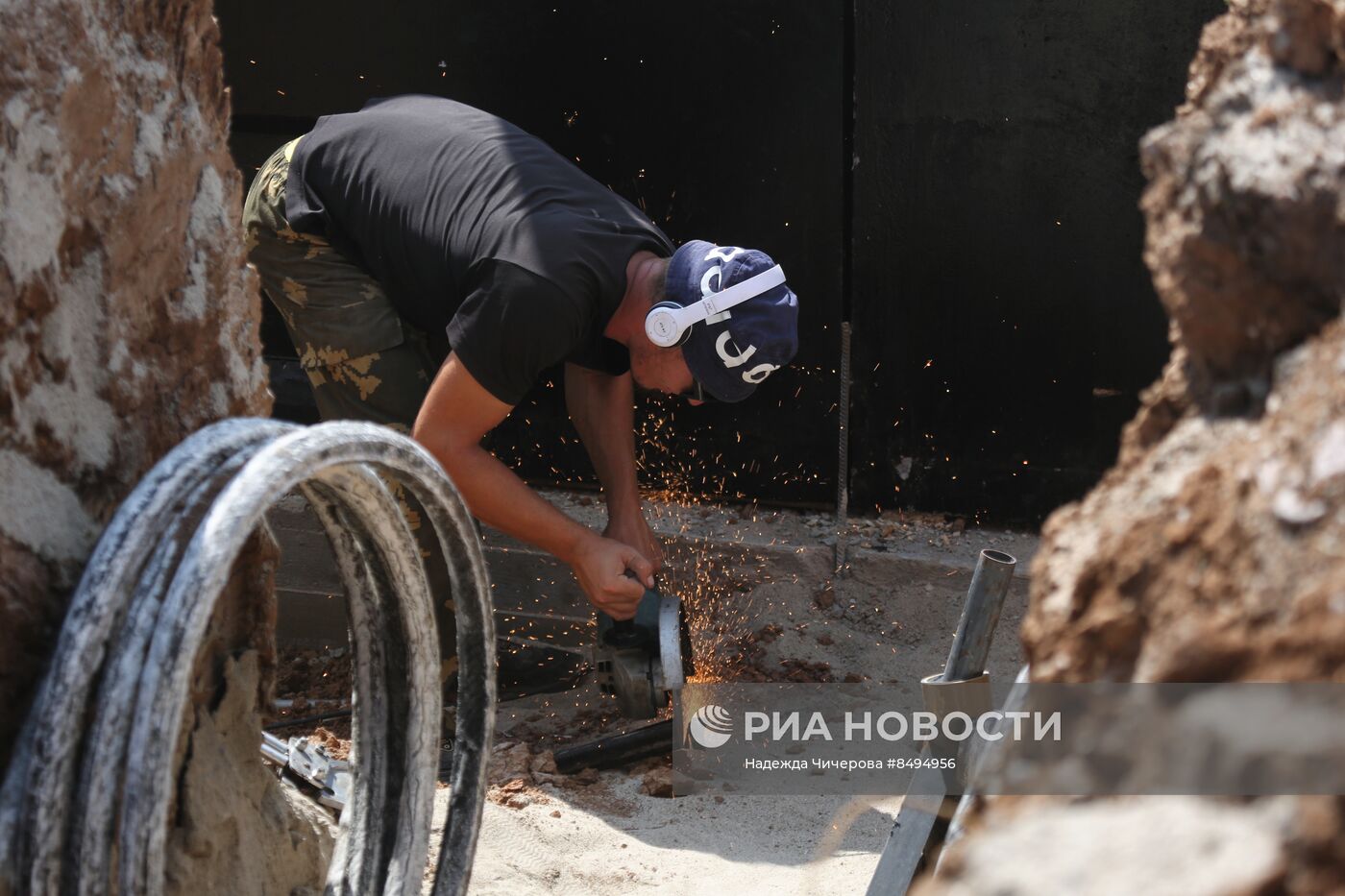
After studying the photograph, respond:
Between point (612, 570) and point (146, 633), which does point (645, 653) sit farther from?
point (146, 633)

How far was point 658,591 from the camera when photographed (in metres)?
3.24

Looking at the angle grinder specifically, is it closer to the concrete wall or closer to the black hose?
the black hose

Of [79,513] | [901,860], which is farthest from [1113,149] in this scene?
[79,513]

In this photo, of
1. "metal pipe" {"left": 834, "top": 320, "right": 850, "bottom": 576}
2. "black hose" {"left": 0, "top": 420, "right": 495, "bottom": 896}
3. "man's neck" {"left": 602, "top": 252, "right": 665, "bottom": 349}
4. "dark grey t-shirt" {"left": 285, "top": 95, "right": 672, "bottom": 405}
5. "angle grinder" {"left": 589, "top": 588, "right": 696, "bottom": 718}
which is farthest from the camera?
"metal pipe" {"left": 834, "top": 320, "right": 850, "bottom": 576}

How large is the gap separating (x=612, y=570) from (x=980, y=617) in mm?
1102

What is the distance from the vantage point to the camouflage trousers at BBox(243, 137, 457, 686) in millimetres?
3283

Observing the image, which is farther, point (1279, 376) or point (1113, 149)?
point (1113, 149)

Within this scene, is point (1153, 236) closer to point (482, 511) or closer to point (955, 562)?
point (482, 511)

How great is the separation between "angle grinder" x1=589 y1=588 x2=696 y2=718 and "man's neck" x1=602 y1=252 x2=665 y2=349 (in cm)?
66

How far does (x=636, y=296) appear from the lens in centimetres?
298

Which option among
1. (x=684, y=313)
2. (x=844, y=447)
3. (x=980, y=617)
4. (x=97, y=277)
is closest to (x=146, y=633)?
(x=97, y=277)

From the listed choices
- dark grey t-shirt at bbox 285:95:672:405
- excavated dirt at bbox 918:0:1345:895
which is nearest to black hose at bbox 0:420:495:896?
dark grey t-shirt at bbox 285:95:672:405

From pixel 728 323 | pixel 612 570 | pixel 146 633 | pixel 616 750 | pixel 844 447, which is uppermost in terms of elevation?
pixel 728 323

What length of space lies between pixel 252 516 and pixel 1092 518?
3.60ft
